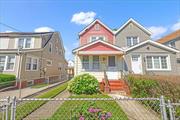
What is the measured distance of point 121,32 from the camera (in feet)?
69.1

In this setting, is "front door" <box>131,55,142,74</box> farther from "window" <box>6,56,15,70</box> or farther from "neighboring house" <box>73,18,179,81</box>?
"window" <box>6,56,15,70</box>

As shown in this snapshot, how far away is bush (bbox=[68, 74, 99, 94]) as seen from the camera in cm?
1116

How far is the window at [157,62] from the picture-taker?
659 inches

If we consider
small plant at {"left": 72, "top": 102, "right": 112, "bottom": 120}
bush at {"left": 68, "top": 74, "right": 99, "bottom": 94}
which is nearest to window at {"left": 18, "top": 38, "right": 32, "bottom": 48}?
bush at {"left": 68, "top": 74, "right": 99, "bottom": 94}

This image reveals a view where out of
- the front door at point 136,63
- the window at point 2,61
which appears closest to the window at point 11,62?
the window at point 2,61

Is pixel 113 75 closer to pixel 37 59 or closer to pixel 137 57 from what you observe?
pixel 137 57

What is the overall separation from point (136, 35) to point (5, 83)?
1807 cm

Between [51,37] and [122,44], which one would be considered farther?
[51,37]

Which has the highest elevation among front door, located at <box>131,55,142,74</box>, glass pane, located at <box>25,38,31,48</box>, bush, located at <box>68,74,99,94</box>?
glass pane, located at <box>25,38,31,48</box>

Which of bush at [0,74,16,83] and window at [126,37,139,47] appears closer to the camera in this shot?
bush at [0,74,16,83]

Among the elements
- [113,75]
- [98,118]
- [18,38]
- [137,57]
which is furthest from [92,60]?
[98,118]

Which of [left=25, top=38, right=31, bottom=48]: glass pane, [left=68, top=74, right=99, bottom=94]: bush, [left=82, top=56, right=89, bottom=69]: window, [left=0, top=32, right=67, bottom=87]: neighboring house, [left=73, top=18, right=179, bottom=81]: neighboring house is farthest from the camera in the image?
[left=25, top=38, right=31, bottom=48]: glass pane

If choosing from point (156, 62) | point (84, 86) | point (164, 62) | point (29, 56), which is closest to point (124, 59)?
point (156, 62)

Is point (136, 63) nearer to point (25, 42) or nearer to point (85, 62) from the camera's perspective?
point (85, 62)
